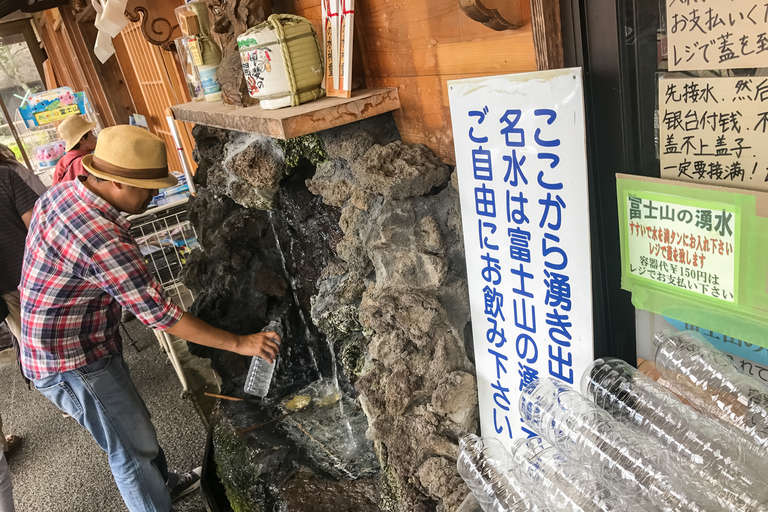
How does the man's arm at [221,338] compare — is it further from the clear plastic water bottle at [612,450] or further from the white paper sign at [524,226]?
the clear plastic water bottle at [612,450]

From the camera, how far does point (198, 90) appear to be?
3525 millimetres

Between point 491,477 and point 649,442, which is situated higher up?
point 649,442

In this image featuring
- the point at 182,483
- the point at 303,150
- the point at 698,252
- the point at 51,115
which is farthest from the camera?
the point at 51,115

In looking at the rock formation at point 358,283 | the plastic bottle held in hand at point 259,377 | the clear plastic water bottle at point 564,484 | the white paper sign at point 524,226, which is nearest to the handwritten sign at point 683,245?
the white paper sign at point 524,226

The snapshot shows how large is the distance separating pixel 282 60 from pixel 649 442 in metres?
2.02

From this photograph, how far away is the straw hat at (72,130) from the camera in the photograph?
477 centimetres

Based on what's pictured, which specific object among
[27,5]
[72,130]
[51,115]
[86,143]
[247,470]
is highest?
[27,5]

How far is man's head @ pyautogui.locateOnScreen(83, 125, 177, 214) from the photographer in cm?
275

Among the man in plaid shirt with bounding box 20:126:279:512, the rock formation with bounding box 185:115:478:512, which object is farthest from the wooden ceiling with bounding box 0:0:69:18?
the man in plaid shirt with bounding box 20:126:279:512

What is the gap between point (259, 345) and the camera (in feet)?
10.7

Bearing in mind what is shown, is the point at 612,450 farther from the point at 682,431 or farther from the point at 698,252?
the point at 698,252

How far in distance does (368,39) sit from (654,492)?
84.3 inches

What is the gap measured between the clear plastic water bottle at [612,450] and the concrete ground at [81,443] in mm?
3155

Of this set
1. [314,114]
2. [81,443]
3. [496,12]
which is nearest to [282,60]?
[314,114]
